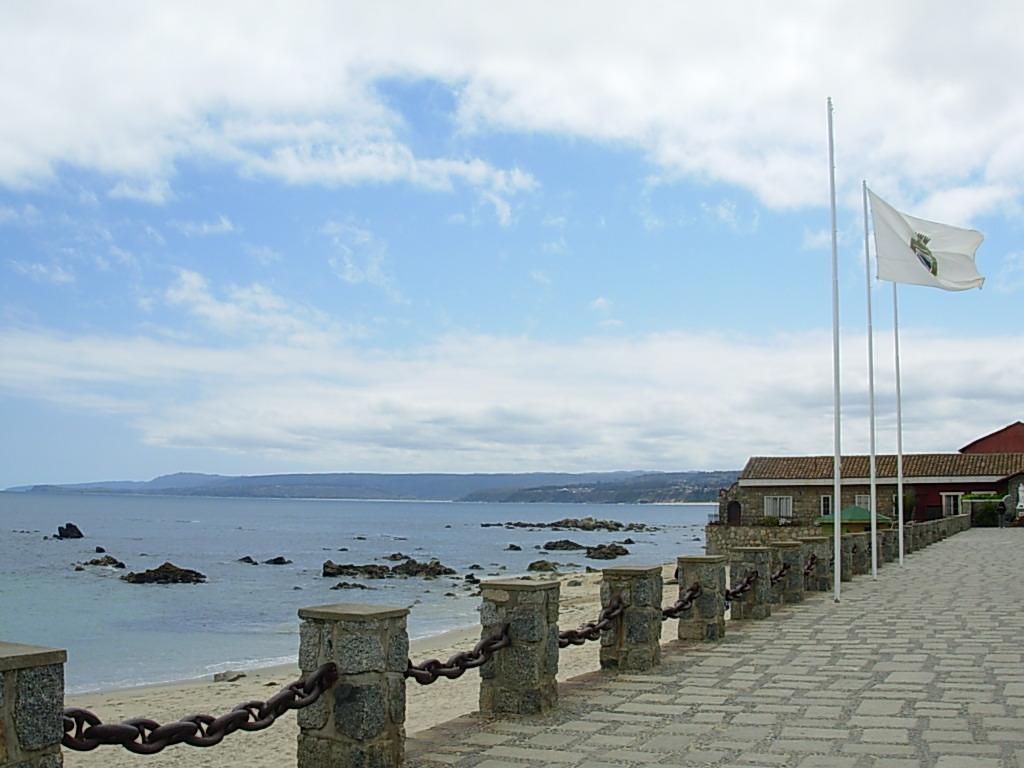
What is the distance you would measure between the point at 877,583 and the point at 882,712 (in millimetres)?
11928

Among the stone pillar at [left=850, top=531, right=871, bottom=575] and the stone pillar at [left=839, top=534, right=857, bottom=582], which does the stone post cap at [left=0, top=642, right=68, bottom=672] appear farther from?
the stone pillar at [left=850, top=531, right=871, bottom=575]

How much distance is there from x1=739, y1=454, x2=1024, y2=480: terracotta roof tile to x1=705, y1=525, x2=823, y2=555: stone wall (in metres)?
5.43

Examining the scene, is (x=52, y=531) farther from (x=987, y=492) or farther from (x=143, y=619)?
(x=987, y=492)

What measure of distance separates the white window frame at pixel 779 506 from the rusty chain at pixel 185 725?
50.4 metres

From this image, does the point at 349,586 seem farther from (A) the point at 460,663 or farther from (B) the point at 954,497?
(A) the point at 460,663

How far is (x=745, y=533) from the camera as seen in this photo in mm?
48562

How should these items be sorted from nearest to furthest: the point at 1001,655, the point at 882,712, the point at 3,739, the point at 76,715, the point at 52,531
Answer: the point at 3,739 → the point at 76,715 → the point at 882,712 → the point at 1001,655 → the point at 52,531

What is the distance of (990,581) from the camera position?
1903 cm

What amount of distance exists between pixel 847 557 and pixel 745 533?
29577 mm

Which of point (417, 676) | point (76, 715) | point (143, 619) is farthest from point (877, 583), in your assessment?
point (143, 619)

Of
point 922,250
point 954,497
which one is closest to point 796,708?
point 922,250

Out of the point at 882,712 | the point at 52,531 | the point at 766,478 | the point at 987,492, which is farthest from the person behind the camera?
the point at 52,531

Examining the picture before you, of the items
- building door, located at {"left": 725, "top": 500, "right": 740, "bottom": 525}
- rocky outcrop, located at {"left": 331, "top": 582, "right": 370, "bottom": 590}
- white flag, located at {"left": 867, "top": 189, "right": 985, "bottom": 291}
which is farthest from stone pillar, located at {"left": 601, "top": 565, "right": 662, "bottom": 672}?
building door, located at {"left": 725, "top": 500, "right": 740, "bottom": 525}

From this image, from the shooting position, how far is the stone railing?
162 inches
